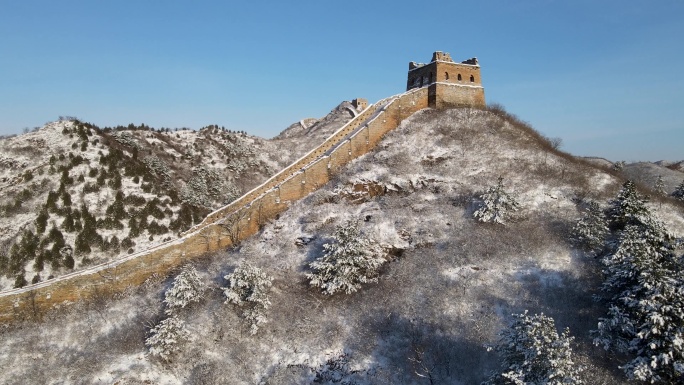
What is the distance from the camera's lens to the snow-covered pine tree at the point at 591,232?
20000 mm

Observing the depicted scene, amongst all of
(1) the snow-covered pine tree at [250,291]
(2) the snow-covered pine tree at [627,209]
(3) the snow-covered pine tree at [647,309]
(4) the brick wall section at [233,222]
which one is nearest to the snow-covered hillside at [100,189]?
(4) the brick wall section at [233,222]

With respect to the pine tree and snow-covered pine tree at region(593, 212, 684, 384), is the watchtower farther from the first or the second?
the pine tree

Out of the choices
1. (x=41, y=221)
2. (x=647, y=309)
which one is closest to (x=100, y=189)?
(x=41, y=221)

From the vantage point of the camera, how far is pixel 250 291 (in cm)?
1986

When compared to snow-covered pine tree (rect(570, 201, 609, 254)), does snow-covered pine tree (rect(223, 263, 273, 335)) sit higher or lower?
lower

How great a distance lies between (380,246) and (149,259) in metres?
11.8

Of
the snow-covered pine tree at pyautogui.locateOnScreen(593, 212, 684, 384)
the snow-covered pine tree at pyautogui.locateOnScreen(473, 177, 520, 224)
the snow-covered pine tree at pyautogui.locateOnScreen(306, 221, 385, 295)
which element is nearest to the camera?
the snow-covered pine tree at pyautogui.locateOnScreen(593, 212, 684, 384)

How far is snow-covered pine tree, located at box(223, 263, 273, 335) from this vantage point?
1908 cm

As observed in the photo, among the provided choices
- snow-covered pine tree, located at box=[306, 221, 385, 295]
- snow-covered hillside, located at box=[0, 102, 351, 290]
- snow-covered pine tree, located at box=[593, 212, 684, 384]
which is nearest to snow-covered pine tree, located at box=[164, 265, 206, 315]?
snow-covered pine tree, located at box=[306, 221, 385, 295]

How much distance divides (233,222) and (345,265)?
27.3ft

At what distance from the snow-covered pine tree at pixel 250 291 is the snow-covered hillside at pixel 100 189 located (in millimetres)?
9826

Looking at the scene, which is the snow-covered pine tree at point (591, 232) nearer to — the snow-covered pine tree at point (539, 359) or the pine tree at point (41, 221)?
the snow-covered pine tree at point (539, 359)

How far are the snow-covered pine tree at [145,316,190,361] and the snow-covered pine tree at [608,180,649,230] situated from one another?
20270 millimetres

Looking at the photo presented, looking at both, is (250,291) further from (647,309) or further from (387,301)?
(647,309)
